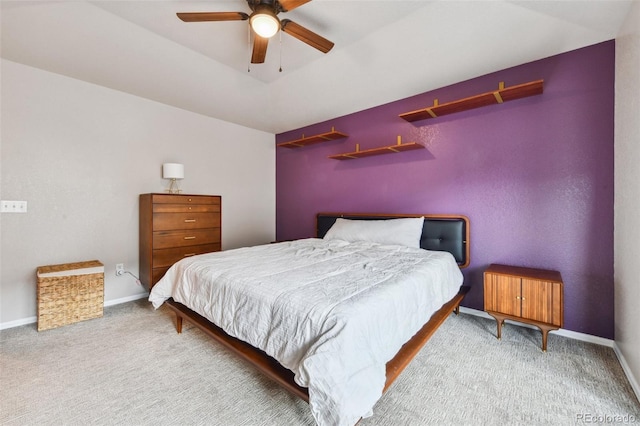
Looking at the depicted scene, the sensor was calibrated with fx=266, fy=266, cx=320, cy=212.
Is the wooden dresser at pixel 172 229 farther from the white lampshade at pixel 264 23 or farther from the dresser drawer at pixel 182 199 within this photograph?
the white lampshade at pixel 264 23

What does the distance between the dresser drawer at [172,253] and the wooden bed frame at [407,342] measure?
85 cm

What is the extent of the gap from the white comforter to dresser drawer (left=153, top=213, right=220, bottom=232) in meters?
0.97

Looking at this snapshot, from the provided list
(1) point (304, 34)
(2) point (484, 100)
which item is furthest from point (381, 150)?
(1) point (304, 34)

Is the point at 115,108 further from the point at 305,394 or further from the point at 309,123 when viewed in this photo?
the point at 305,394

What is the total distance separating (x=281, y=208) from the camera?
4.80 meters

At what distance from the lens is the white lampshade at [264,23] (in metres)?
1.64

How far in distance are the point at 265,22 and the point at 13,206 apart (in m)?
2.94

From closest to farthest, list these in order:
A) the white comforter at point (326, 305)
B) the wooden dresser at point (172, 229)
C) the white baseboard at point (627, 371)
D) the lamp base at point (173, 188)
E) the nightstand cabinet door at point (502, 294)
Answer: the white comforter at point (326, 305)
the white baseboard at point (627, 371)
the nightstand cabinet door at point (502, 294)
the wooden dresser at point (172, 229)
the lamp base at point (173, 188)

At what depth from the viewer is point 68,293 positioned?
2.53 metres

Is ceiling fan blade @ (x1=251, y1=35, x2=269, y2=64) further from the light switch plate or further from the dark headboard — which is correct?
the light switch plate

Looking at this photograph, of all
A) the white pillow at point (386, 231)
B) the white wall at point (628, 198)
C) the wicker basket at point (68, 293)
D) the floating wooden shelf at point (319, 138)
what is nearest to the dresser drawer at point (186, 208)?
the wicker basket at point (68, 293)

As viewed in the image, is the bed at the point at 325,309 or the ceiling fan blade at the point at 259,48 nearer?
the bed at the point at 325,309

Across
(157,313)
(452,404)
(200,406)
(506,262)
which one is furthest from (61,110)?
(506,262)

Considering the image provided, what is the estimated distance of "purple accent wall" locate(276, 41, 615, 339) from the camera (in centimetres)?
218
